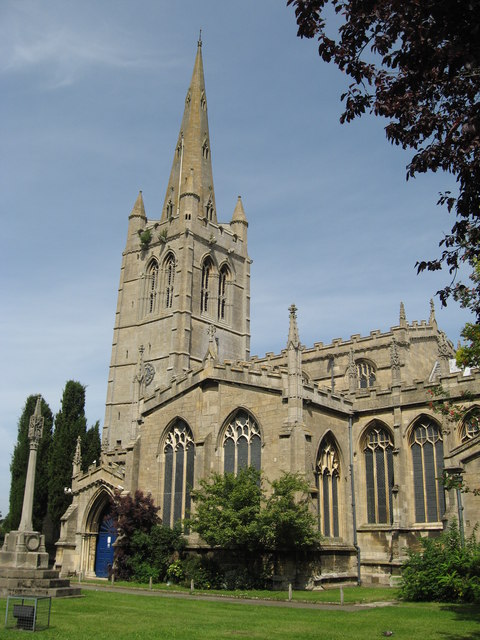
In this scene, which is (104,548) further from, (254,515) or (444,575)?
(444,575)

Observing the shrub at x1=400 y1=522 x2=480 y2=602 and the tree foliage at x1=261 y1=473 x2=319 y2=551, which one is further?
the tree foliage at x1=261 y1=473 x2=319 y2=551

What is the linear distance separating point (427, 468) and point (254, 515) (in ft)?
32.9

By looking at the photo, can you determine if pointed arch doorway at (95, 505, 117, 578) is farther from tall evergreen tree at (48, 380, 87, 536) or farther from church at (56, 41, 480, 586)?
tall evergreen tree at (48, 380, 87, 536)

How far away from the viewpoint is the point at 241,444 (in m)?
32.7

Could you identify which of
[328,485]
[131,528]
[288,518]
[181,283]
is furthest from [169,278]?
[288,518]

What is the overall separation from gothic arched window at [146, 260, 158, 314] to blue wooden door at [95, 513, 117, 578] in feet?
117

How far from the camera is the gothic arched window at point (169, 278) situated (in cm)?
6919

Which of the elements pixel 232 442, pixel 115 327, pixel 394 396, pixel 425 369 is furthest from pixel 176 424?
pixel 115 327

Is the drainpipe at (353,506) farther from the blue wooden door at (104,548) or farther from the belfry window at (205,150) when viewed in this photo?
the belfry window at (205,150)

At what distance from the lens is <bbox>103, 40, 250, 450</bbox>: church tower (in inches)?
2584

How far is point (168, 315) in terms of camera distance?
220 ft

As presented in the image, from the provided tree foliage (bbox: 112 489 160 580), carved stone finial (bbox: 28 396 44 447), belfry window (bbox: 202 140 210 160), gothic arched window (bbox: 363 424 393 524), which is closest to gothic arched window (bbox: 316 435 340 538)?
gothic arched window (bbox: 363 424 393 524)

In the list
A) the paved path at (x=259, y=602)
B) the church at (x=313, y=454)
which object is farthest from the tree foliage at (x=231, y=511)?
the paved path at (x=259, y=602)

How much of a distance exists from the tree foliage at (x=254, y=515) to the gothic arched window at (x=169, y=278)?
1614 inches
